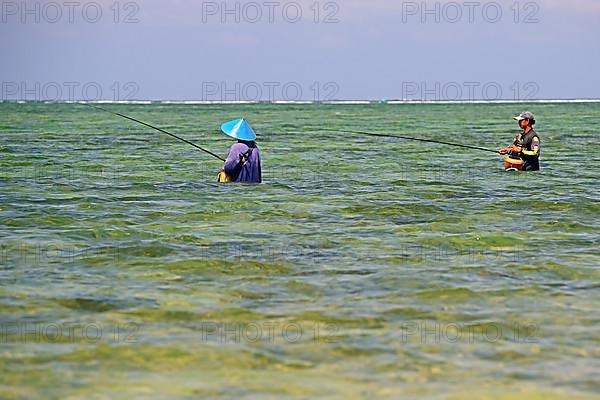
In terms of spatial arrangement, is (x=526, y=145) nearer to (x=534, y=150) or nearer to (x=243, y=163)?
(x=534, y=150)

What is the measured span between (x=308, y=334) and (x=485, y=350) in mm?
1260

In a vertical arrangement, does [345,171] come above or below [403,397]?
above

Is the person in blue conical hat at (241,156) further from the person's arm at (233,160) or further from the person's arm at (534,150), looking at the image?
the person's arm at (534,150)

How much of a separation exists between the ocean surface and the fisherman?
47.3 inches

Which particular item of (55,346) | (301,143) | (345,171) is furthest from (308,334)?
(301,143)

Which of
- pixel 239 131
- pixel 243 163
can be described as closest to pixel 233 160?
pixel 243 163

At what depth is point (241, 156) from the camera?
14.6 m

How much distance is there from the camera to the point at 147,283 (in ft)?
27.9

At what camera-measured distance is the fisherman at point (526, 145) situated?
17328 mm

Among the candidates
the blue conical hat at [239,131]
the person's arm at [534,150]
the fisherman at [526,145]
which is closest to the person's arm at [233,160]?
the blue conical hat at [239,131]

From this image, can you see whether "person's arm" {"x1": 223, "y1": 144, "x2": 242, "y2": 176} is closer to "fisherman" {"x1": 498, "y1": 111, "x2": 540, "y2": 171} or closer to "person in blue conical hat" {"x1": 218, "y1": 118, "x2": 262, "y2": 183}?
"person in blue conical hat" {"x1": 218, "y1": 118, "x2": 262, "y2": 183}

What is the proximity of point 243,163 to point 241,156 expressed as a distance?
240 mm

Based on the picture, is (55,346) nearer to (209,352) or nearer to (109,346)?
(109,346)

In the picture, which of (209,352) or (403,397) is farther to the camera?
(209,352)
